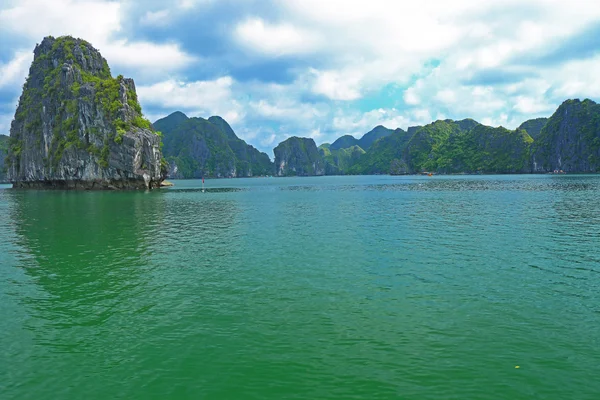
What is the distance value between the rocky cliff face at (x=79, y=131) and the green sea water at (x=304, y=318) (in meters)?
105

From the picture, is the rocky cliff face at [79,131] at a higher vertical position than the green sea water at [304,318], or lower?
higher

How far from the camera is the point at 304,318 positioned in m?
19.0

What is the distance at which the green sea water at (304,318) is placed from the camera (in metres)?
13.4

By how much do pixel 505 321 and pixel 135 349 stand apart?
53.4ft

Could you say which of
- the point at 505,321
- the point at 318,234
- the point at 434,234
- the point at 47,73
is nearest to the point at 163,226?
the point at 318,234

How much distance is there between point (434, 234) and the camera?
4141 cm

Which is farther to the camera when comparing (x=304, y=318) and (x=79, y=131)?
(x=79, y=131)

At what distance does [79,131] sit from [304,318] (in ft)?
500

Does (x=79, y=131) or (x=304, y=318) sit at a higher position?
(x=79, y=131)

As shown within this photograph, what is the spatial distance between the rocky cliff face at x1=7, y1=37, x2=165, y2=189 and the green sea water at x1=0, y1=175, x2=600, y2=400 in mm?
104577

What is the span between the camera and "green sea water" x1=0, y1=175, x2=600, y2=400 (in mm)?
13445

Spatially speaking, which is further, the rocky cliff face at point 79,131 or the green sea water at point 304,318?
the rocky cliff face at point 79,131

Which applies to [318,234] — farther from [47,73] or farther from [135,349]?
[47,73]

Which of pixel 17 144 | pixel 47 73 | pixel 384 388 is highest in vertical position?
pixel 47 73
